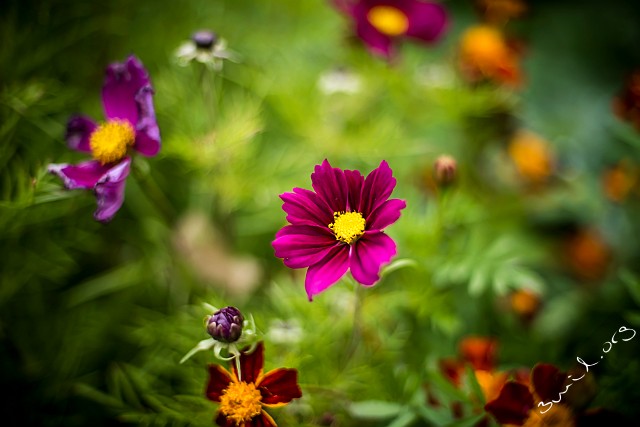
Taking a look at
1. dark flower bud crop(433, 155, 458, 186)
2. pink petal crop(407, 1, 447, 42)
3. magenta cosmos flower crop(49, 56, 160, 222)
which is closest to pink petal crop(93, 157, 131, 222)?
magenta cosmos flower crop(49, 56, 160, 222)

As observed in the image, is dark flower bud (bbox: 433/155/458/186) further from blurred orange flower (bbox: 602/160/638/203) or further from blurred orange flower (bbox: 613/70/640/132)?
blurred orange flower (bbox: 602/160/638/203)

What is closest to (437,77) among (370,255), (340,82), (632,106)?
(340,82)

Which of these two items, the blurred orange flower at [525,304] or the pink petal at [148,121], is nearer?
the pink petal at [148,121]

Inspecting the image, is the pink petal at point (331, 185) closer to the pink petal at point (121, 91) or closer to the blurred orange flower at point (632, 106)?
the pink petal at point (121, 91)

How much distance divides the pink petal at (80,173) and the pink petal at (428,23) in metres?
0.54

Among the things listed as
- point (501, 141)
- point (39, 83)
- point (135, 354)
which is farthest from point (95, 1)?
point (501, 141)

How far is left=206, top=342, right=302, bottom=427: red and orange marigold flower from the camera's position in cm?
44

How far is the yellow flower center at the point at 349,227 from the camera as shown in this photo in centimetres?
45

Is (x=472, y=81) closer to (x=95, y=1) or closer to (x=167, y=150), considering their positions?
(x=167, y=150)

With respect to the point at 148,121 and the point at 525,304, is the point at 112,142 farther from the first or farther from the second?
the point at 525,304

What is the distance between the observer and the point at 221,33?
2.92 feet

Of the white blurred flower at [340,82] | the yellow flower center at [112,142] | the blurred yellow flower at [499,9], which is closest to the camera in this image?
the yellow flower center at [112,142]

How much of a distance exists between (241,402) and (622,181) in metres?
0.75

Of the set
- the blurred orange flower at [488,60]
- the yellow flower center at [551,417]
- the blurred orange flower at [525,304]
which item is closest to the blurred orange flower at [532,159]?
the blurred orange flower at [488,60]
